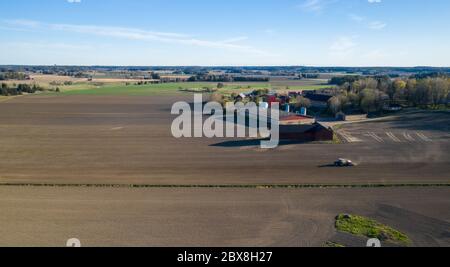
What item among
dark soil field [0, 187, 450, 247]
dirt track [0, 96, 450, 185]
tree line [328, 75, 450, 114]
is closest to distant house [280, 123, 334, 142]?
dirt track [0, 96, 450, 185]

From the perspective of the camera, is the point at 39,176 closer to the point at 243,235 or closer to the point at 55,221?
the point at 55,221

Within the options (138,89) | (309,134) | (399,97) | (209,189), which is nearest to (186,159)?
(209,189)

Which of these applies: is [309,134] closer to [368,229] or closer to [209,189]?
[209,189]

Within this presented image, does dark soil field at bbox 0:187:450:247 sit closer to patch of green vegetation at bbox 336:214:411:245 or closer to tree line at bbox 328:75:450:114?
patch of green vegetation at bbox 336:214:411:245

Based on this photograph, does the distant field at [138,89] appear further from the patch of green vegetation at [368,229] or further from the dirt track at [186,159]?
the patch of green vegetation at [368,229]

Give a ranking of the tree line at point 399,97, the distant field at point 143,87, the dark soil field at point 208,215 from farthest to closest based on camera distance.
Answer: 1. the distant field at point 143,87
2. the tree line at point 399,97
3. the dark soil field at point 208,215

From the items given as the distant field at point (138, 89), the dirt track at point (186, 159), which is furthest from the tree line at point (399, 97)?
the distant field at point (138, 89)
